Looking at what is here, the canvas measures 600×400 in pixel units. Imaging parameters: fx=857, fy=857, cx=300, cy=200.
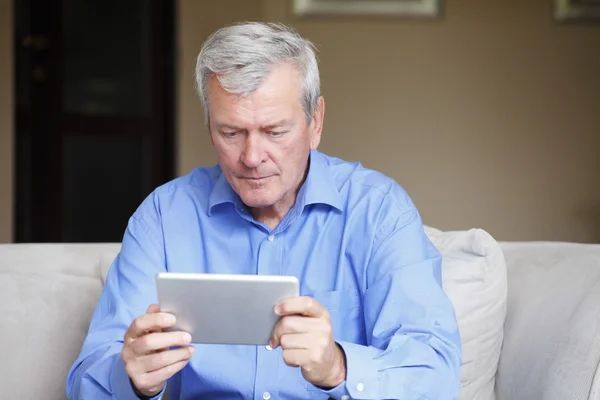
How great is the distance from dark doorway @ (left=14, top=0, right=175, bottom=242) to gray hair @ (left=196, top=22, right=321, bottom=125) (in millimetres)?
3593

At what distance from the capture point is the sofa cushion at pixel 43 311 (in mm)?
1821

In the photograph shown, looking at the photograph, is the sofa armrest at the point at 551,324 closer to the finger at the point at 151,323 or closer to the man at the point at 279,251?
the man at the point at 279,251

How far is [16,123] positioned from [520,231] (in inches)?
112

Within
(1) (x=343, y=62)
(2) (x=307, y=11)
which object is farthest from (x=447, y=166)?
(2) (x=307, y=11)

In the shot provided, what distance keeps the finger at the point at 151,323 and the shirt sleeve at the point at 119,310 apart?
0.17 meters

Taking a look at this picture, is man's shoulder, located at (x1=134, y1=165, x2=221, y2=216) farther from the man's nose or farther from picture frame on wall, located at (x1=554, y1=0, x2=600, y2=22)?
picture frame on wall, located at (x1=554, y1=0, x2=600, y2=22)

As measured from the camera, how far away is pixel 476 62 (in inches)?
174

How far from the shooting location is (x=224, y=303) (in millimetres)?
1227

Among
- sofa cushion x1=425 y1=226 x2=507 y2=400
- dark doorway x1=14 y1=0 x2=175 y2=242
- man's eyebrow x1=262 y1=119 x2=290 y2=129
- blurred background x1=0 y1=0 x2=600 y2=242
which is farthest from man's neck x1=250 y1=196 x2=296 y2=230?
dark doorway x1=14 y1=0 x2=175 y2=242

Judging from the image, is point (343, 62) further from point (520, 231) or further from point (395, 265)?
point (395, 265)

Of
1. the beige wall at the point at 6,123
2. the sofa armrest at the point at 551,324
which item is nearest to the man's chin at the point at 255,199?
the sofa armrest at the point at 551,324

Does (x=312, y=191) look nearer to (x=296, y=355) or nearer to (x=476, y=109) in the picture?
(x=296, y=355)

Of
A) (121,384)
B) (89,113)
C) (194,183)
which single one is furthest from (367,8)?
(121,384)

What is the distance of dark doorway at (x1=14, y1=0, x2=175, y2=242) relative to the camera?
16.3 ft
